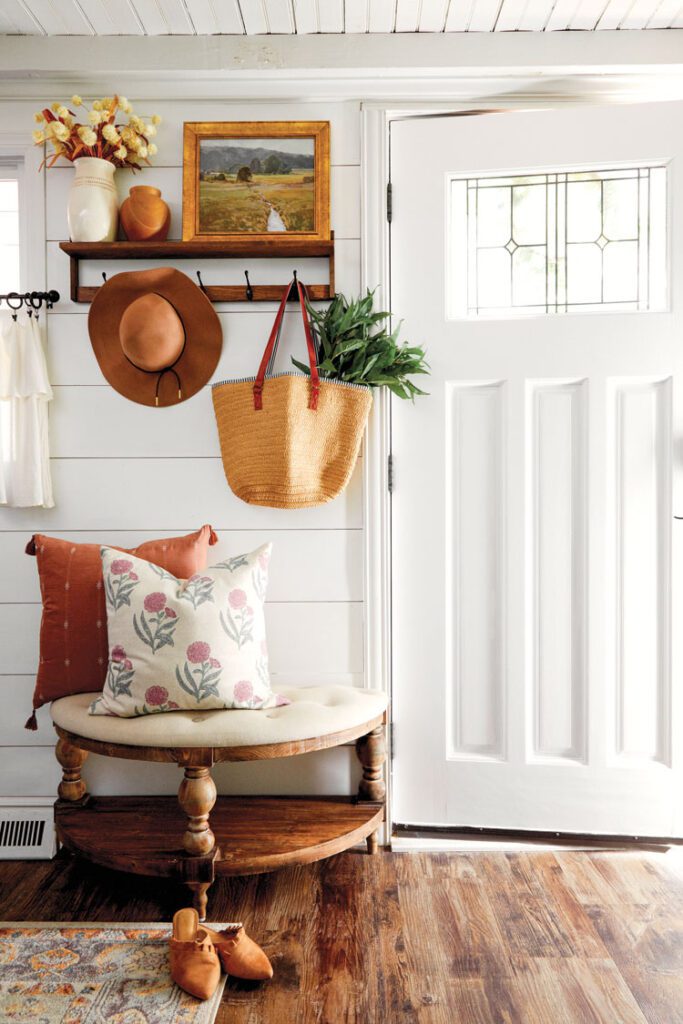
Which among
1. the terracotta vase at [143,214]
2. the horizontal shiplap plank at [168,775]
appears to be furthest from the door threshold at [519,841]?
the terracotta vase at [143,214]

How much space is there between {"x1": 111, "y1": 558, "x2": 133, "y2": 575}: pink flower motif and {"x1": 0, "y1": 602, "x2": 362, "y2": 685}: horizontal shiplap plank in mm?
486

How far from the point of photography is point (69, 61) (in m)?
2.13

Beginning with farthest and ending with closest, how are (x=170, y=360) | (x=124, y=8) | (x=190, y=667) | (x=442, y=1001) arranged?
(x=170, y=360) < (x=124, y=8) < (x=190, y=667) < (x=442, y=1001)

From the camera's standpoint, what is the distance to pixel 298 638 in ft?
7.30

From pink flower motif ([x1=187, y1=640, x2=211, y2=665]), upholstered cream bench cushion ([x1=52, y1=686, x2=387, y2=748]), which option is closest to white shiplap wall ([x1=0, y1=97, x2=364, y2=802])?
upholstered cream bench cushion ([x1=52, y1=686, x2=387, y2=748])

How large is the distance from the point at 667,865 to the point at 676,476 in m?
1.07

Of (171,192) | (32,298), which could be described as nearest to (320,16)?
(171,192)

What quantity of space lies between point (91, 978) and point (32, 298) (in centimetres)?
173

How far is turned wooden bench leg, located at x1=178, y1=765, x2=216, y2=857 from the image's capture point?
174 centimetres

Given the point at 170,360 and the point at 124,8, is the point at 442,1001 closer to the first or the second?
the point at 170,360

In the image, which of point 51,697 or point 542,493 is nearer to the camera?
point 51,697

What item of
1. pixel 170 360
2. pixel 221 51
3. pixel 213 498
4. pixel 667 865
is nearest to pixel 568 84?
pixel 221 51

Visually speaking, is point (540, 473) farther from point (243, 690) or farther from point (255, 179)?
point (255, 179)

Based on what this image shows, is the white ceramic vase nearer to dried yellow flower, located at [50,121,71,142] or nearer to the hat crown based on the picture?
dried yellow flower, located at [50,121,71,142]
